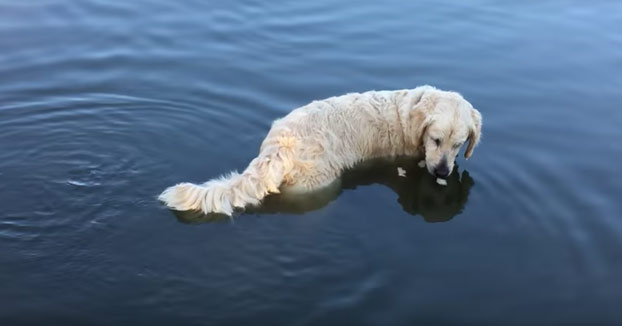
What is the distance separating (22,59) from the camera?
990cm

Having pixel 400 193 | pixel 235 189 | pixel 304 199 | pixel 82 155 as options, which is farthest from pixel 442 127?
pixel 82 155

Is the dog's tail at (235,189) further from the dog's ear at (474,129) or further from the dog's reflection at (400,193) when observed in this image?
the dog's ear at (474,129)

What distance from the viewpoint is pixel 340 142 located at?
25.3ft

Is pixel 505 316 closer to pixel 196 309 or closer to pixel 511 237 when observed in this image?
pixel 511 237

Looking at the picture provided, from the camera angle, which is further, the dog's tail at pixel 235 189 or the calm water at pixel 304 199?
the dog's tail at pixel 235 189

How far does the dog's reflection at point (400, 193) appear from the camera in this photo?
6.94m

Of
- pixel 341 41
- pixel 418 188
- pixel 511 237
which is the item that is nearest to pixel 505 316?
pixel 511 237

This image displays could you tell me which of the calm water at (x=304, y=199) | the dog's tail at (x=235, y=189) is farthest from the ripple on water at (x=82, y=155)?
the dog's tail at (x=235, y=189)

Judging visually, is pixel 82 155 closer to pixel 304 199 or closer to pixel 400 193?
pixel 304 199

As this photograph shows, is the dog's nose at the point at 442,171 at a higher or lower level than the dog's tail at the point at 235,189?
higher

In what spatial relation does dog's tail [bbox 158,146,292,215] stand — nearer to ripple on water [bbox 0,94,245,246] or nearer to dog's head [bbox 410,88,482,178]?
ripple on water [bbox 0,94,245,246]

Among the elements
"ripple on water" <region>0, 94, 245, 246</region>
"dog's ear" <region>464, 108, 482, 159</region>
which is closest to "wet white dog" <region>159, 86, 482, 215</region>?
"dog's ear" <region>464, 108, 482, 159</region>

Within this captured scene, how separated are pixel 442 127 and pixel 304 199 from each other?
1.70 metres

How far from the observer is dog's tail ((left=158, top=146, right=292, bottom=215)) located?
257 inches
